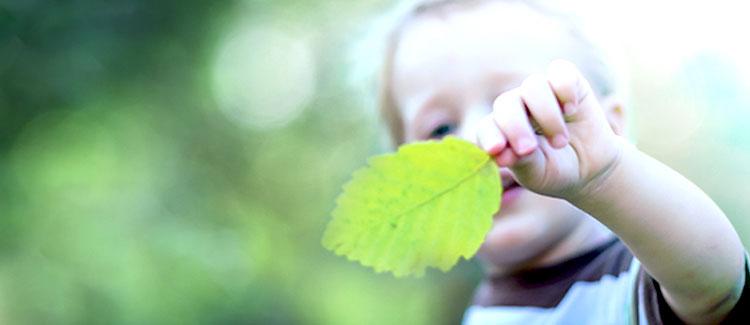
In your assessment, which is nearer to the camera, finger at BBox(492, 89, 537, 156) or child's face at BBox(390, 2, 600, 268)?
finger at BBox(492, 89, 537, 156)

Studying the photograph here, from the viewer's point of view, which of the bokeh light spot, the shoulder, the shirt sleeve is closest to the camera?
the shirt sleeve

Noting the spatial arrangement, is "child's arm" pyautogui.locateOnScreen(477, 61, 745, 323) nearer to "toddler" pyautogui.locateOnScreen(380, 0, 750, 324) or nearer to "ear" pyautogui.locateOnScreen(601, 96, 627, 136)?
"toddler" pyautogui.locateOnScreen(380, 0, 750, 324)

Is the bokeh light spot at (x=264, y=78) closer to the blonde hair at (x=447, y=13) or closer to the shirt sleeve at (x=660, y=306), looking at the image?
the blonde hair at (x=447, y=13)

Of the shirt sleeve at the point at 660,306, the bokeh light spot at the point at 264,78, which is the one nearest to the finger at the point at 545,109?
the shirt sleeve at the point at 660,306

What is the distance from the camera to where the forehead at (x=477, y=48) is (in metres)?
0.99

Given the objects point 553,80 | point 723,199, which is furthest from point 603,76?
point 723,199

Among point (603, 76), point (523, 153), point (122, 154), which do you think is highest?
point (122, 154)

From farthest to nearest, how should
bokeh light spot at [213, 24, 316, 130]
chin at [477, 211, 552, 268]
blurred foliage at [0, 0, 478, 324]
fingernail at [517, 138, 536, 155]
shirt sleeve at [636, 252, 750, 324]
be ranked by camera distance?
bokeh light spot at [213, 24, 316, 130]
blurred foliage at [0, 0, 478, 324]
chin at [477, 211, 552, 268]
shirt sleeve at [636, 252, 750, 324]
fingernail at [517, 138, 536, 155]

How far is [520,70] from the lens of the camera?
0.98 m

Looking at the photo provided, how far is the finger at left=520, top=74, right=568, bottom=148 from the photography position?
1.89ft

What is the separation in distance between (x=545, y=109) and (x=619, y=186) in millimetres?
102

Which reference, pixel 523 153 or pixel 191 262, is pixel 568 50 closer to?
pixel 523 153

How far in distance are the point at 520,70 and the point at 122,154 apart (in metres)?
1.74

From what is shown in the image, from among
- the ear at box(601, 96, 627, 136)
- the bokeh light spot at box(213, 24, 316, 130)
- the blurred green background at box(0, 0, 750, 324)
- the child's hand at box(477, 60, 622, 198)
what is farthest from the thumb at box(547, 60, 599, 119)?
the bokeh light spot at box(213, 24, 316, 130)
